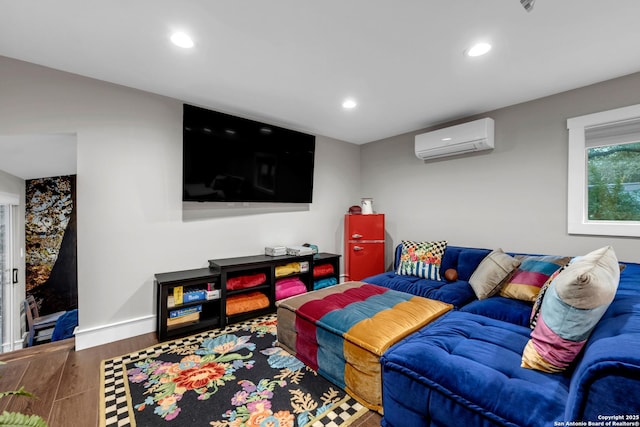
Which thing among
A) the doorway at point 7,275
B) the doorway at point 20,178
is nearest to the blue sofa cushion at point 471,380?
the doorway at point 20,178

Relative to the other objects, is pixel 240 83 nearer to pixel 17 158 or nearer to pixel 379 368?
pixel 17 158

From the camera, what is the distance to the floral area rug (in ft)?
5.04

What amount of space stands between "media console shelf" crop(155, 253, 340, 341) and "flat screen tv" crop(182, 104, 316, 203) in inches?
30.1

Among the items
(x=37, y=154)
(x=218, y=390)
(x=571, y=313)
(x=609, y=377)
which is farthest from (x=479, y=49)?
(x=37, y=154)

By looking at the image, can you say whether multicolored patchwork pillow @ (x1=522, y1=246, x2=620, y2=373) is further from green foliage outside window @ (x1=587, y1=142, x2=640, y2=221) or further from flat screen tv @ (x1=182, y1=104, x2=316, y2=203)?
flat screen tv @ (x1=182, y1=104, x2=316, y2=203)

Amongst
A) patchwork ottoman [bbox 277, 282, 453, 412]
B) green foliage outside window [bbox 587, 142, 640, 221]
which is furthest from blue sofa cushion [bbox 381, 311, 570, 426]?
green foliage outside window [bbox 587, 142, 640, 221]

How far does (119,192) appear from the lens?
8.14 ft

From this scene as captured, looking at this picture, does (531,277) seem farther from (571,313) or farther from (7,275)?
(7,275)

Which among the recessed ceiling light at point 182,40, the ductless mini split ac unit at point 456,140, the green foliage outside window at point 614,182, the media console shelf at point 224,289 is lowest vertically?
the media console shelf at point 224,289

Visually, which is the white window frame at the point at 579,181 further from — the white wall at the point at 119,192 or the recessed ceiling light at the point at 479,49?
the white wall at the point at 119,192

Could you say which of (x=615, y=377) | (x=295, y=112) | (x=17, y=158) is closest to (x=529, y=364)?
(x=615, y=377)

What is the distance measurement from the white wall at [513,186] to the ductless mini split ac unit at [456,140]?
16 centimetres

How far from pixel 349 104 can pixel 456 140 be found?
4.29 ft

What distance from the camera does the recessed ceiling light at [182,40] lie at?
5.81ft
